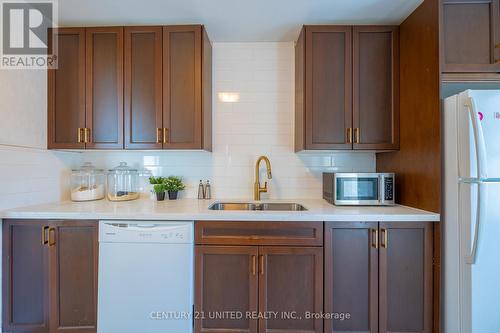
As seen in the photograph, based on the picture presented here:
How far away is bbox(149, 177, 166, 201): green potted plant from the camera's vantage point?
7.12 ft

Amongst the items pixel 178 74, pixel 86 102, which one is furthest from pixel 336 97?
pixel 86 102

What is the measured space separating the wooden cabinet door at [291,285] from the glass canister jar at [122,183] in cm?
133

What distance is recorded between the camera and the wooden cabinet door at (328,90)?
6.36ft

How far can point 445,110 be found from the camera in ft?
4.94

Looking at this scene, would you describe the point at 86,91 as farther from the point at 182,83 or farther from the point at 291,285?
the point at 291,285

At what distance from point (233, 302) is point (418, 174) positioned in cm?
150

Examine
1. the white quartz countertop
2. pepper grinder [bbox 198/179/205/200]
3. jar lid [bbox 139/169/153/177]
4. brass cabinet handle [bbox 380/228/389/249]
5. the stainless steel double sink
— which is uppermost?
jar lid [bbox 139/169/153/177]

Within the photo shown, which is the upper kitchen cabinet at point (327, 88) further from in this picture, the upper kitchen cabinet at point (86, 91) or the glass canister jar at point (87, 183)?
the glass canister jar at point (87, 183)

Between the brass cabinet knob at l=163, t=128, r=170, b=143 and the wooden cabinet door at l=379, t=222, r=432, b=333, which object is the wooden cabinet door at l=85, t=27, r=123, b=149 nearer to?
the brass cabinet knob at l=163, t=128, r=170, b=143

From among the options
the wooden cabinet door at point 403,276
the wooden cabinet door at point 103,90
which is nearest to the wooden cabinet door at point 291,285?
the wooden cabinet door at point 403,276

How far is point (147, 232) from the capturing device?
158cm

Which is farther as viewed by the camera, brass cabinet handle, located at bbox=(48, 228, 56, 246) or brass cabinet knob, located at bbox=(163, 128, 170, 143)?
brass cabinet knob, located at bbox=(163, 128, 170, 143)

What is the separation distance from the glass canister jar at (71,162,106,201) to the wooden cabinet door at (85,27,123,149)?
376 millimetres

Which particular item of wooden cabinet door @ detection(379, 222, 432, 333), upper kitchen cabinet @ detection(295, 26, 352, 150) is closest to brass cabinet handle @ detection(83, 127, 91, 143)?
upper kitchen cabinet @ detection(295, 26, 352, 150)
